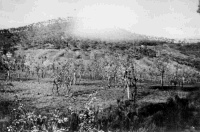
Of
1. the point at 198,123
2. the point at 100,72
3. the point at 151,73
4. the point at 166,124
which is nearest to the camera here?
the point at 198,123

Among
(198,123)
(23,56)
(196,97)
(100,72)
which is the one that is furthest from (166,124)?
(23,56)

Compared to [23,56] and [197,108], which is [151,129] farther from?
[23,56]

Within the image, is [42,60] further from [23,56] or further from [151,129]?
[151,129]

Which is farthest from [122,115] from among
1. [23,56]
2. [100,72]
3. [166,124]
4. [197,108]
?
[23,56]

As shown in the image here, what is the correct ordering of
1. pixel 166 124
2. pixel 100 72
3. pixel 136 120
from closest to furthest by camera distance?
pixel 166 124, pixel 136 120, pixel 100 72

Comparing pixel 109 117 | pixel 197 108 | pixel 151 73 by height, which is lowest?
pixel 151 73

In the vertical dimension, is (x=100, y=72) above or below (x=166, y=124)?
below

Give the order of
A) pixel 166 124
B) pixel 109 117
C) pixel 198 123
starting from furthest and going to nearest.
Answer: pixel 109 117
pixel 166 124
pixel 198 123

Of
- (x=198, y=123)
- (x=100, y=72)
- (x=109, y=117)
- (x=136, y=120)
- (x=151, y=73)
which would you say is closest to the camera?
(x=198, y=123)

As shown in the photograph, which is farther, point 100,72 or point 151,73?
point 151,73
